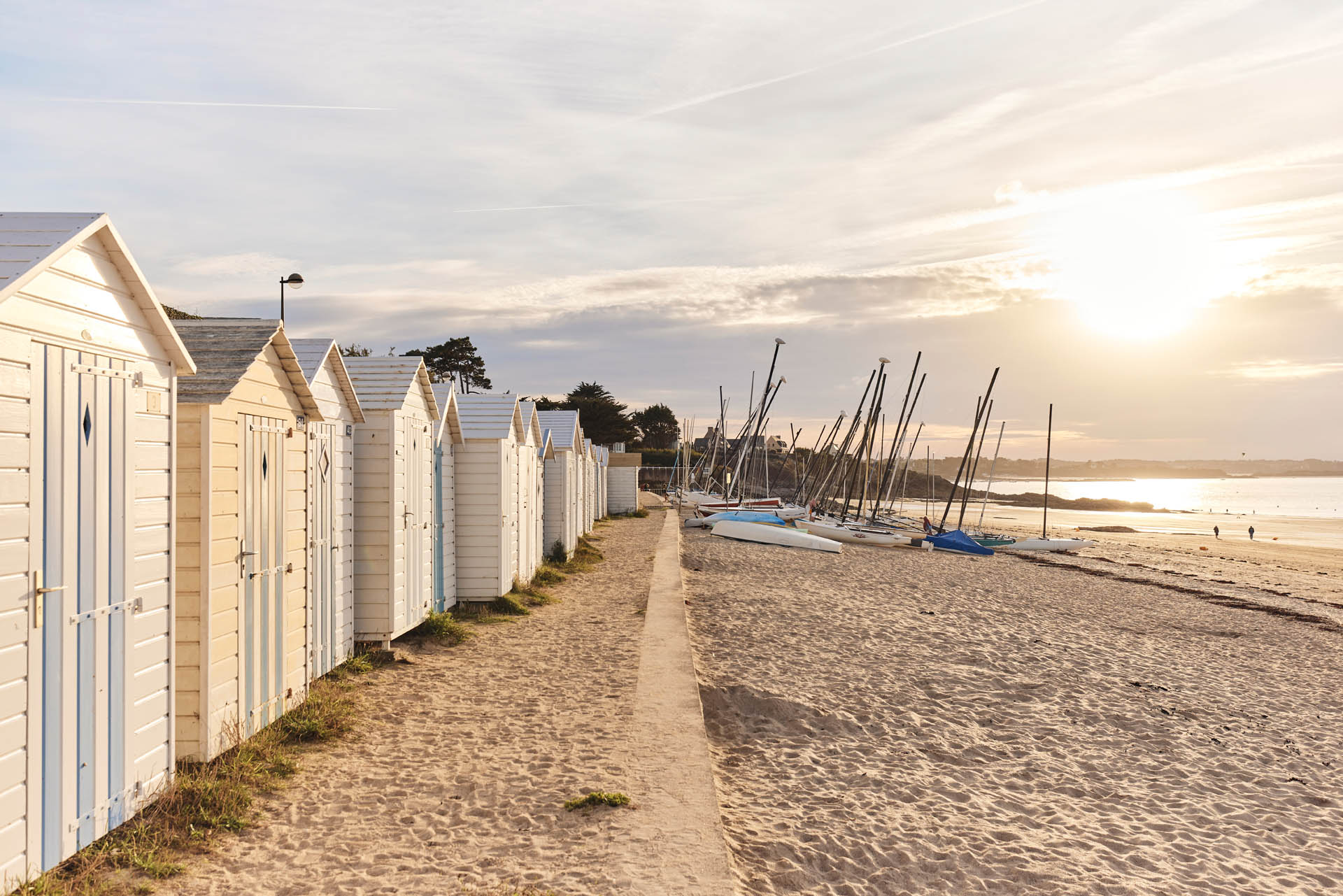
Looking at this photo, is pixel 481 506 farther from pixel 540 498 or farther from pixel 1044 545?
pixel 1044 545

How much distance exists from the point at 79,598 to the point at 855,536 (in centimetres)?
2765

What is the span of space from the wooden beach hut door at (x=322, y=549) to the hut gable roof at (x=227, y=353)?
25.4 inches

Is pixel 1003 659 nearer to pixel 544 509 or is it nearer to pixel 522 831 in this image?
pixel 522 831

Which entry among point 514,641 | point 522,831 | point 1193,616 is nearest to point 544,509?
point 514,641

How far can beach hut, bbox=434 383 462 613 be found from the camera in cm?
1120

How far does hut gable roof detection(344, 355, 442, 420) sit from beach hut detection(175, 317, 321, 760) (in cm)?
205

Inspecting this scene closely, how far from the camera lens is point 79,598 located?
4.21m

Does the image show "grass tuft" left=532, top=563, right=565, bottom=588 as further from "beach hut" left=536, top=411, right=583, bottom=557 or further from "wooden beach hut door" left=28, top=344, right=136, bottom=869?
"wooden beach hut door" left=28, top=344, right=136, bottom=869

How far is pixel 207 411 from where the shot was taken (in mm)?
5594

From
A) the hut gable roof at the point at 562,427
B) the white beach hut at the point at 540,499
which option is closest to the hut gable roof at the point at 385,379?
the white beach hut at the point at 540,499

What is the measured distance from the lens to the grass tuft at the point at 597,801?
532 cm

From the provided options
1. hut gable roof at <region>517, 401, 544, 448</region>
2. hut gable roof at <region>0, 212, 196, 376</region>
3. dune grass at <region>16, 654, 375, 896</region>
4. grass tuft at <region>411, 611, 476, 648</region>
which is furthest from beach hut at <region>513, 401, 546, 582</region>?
hut gable roof at <region>0, 212, 196, 376</region>

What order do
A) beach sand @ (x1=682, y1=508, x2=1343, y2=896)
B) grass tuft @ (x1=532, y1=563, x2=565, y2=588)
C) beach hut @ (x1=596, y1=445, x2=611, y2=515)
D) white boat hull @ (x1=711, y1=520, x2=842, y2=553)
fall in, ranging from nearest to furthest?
beach sand @ (x1=682, y1=508, x2=1343, y2=896) < grass tuft @ (x1=532, y1=563, x2=565, y2=588) < white boat hull @ (x1=711, y1=520, x2=842, y2=553) < beach hut @ (x1=596, y1=445, x2=611, y2=515)

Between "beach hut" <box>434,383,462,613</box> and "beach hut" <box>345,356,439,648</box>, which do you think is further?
"beach hut" <box>434,383,462,613</box>
